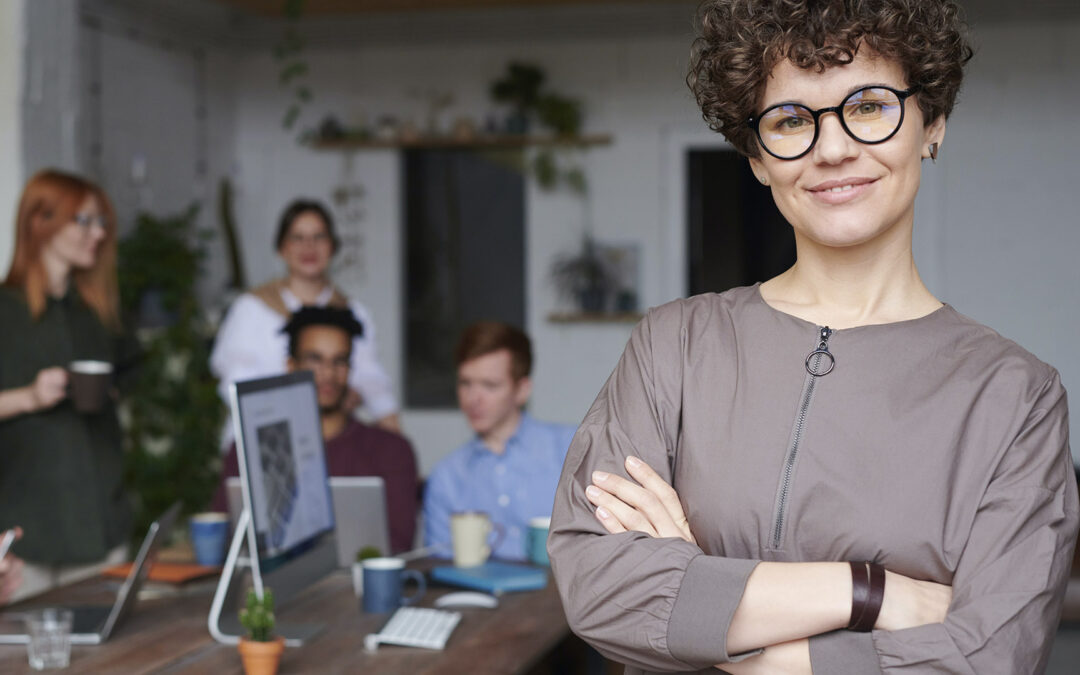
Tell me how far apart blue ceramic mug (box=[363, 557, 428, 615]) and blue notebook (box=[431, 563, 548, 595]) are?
5.9 inches

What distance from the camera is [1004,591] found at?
106 cm

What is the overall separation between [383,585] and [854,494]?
1.30 meters

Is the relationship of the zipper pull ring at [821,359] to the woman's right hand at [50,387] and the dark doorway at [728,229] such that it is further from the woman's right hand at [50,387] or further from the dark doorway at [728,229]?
the dark doorway at [728,229]

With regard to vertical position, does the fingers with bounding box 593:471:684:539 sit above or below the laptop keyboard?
above

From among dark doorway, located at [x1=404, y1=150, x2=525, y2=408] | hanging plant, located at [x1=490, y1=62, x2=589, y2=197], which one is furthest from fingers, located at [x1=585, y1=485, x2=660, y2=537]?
dark doorway, located at [x1=404, y1=150, x2=525, y2=408]

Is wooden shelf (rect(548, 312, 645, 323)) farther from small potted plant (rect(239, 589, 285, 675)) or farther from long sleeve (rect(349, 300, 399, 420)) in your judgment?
small potted plant (rect(239, 589, 285, 675))

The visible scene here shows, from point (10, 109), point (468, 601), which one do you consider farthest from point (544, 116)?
point (468, 601)

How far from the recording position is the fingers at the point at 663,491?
119 centimetres

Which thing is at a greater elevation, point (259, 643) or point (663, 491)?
point (663, 491)

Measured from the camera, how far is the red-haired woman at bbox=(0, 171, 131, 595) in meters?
3.14

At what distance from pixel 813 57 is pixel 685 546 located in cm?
51

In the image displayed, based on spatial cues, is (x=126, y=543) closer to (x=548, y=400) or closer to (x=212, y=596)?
(x=212, y=596)

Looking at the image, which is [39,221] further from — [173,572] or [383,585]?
[383,585]

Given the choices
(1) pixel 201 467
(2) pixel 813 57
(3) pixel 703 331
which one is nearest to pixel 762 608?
(3) pixel 703 331
